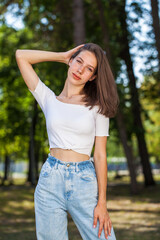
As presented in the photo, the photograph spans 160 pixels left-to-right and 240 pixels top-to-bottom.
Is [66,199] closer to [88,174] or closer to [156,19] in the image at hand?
[88,174]

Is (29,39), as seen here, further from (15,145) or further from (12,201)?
(15,145)

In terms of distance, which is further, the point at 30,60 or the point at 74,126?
the point at 30,60

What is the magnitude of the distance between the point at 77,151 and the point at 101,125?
0.90ft

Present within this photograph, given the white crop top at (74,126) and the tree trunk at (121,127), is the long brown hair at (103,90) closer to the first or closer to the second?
the white crop top at (74,126)

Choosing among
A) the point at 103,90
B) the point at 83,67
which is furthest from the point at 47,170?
the point at 83,67

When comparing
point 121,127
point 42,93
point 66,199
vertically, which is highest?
point 42,93

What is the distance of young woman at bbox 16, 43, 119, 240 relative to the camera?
2.64 metres

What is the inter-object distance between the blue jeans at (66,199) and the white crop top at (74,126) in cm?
16

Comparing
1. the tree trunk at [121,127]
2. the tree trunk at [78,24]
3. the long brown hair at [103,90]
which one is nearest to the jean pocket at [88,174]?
the long brown hair at [103,90]

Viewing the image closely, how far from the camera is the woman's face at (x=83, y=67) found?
2.90m

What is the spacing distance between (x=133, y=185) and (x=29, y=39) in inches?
415

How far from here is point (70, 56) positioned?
3.08 m

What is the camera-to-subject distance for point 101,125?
2801 millimetres

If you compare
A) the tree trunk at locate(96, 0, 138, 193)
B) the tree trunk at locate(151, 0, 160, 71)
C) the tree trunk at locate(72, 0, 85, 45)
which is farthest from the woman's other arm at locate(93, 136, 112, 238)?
the tree trunk at locate(96, 0, 138, 193)
